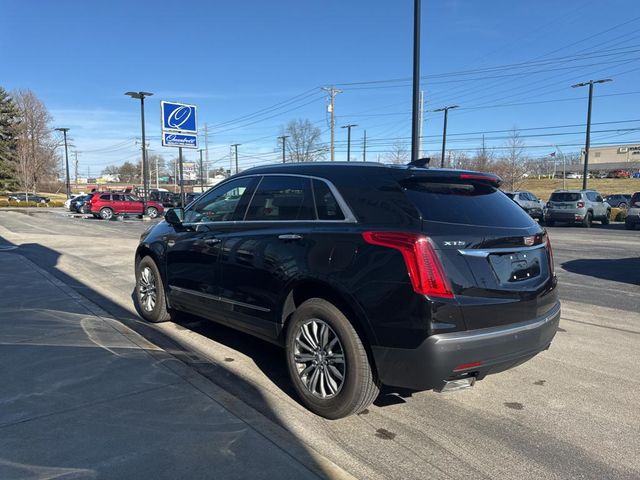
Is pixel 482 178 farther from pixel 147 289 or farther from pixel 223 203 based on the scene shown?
pixel 147 289

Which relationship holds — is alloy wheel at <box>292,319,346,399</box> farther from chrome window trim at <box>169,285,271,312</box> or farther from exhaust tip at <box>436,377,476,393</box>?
exhaust tip at <box>436,377,476,393</box>

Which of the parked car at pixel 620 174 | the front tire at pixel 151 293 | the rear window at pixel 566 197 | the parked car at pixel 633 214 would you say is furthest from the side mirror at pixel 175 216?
the parked car at pixel 620 174

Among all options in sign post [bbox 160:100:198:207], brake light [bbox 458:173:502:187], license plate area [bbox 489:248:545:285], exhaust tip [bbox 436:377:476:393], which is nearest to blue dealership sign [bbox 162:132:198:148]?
sign post [bbox 160:100:198:207]

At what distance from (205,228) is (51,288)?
4671mm

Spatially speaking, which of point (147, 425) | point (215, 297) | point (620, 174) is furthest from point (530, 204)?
point (620, 174)

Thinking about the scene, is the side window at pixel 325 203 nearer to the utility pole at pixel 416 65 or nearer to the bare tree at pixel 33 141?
the utility pole at pixel 416 65

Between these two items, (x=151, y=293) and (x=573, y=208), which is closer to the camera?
(x=151, y=293)

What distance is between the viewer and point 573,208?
2480cm

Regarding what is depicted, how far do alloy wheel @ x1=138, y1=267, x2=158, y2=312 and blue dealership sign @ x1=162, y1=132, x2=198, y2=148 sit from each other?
11.6 meters

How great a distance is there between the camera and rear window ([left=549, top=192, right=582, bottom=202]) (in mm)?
25031

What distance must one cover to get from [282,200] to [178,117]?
46.9 ft

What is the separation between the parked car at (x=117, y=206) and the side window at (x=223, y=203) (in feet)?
98.7

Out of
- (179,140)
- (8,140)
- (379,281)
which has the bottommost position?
(379,281)

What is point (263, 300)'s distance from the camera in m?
4.12
